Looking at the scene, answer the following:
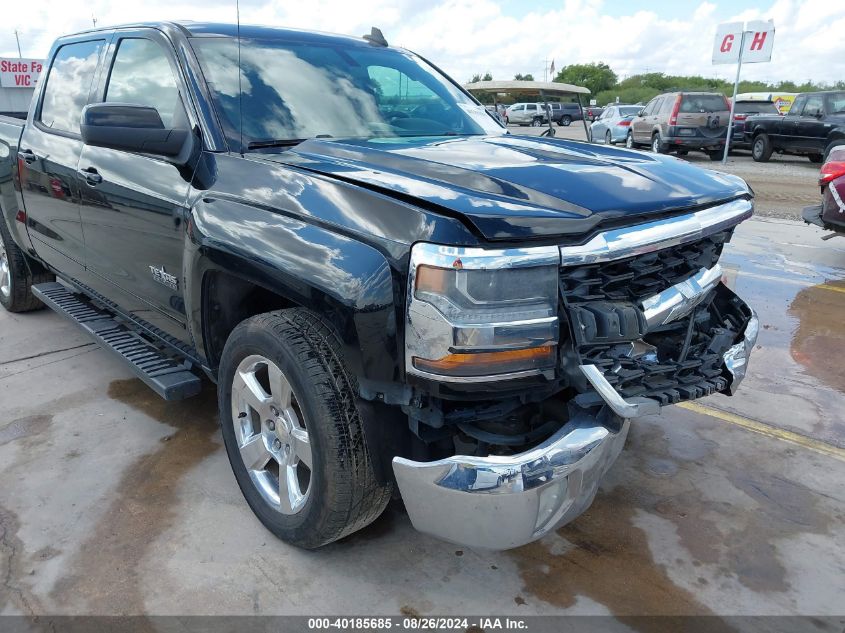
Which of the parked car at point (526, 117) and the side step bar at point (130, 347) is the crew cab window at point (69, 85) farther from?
the parked car at point (526, 117)

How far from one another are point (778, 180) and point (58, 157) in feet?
45.6

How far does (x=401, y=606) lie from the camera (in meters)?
2.37

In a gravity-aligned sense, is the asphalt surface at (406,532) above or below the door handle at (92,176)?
below

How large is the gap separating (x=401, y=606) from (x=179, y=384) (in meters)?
1.39

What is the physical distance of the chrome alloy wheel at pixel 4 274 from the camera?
5305 millimetres

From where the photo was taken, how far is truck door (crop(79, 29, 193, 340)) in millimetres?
2957

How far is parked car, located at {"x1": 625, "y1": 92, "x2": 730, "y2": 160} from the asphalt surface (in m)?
14.2

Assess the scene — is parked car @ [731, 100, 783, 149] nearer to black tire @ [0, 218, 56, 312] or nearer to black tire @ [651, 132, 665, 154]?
black tire @ [651, 132, 665, 154]

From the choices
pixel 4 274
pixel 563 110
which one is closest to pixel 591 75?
pixel 563 110

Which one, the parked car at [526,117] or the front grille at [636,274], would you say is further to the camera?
the parked car at [526,117]

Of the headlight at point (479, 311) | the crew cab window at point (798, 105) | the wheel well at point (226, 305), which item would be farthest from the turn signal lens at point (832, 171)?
the crew cab window at point (798, 105)

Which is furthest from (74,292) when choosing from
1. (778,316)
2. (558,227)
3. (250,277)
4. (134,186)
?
(778,316)

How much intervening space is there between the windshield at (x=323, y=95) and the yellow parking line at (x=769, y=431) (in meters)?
1.89

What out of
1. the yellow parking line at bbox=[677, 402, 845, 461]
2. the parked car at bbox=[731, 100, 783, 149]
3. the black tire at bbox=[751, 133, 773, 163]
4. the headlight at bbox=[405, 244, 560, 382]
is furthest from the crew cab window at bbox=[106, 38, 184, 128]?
the parked car at bbox=[731, 100, 783, 149]
